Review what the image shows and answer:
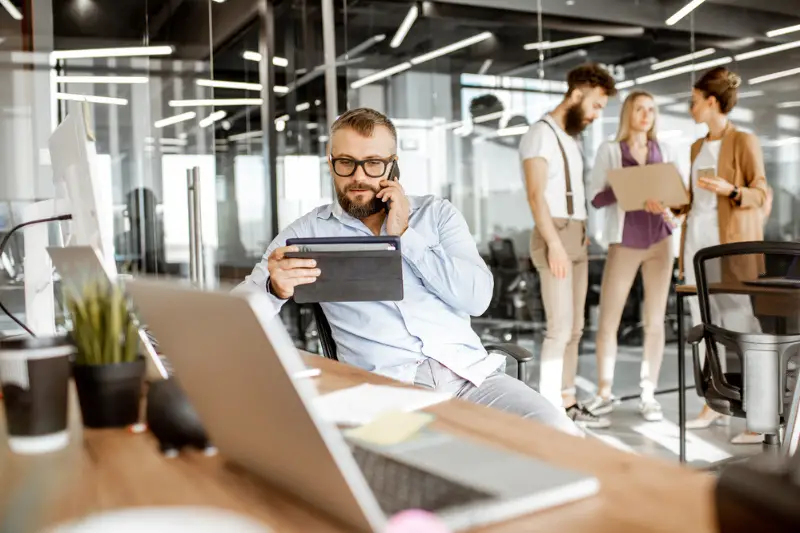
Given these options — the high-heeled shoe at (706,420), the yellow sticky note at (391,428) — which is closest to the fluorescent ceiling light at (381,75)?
the high-heeled shoe at (706,420)

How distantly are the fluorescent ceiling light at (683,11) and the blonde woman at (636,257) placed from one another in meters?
0.94

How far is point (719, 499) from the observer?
1.82ft

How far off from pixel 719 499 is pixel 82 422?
0.96m

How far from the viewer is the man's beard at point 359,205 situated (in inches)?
91.4

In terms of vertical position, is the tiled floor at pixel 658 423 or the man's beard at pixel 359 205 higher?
the man's beard at pixel 359 205

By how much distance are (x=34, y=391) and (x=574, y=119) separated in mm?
3736

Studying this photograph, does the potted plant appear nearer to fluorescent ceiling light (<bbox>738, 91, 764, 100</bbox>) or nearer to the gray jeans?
the gray jeans

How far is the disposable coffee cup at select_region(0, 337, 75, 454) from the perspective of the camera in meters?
1.01

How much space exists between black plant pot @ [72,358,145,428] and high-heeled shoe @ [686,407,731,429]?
3.67 meters

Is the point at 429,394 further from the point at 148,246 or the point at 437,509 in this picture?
the point at 148,246

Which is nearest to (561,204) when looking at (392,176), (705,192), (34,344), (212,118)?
(705,192)

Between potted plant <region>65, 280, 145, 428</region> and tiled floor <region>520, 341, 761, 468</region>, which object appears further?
tiled floor <region>520, 341, 761, 468</region>

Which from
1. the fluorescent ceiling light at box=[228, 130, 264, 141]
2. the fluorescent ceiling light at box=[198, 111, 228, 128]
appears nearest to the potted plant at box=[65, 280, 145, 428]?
the fluorescent ceiling light at box=[198, 111, 228, 128]

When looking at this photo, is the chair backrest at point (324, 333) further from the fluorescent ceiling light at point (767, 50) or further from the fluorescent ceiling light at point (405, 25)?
the fluorescent ceiling light at point (767, 50)
